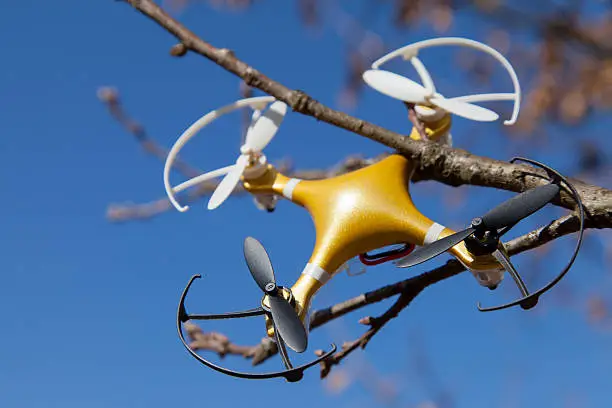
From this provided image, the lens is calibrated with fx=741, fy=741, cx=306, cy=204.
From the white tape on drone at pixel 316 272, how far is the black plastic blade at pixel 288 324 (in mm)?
118

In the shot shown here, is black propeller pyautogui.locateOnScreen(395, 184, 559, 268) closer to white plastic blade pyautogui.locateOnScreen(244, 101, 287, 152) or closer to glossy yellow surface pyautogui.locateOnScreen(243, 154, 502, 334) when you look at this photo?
glossy yellow surface pyautogui.locateOnScreen(243, 154, 502, 334)

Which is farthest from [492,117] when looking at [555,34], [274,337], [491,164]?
[555,34]

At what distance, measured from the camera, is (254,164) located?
1534 millimetres

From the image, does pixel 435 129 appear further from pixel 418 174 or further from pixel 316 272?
pixel 316 272

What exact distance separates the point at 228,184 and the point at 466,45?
1.81 feet

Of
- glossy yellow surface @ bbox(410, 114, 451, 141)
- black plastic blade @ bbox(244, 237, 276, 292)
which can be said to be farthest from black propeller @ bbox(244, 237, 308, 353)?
glossy yellow surface @ bbox(410, 114, 451, 141)

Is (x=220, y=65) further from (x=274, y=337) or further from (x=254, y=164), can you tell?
(x=274, y=337)

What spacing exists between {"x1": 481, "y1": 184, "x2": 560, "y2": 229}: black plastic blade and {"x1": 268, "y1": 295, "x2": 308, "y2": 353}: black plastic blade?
0.33m

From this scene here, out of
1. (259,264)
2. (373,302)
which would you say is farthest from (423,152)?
(259,264)

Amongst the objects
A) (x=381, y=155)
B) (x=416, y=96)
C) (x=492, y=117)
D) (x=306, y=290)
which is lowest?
(x=306, y=290)

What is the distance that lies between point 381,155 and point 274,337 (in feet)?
2.78

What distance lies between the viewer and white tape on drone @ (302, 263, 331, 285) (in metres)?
1.29

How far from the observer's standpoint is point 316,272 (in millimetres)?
1287

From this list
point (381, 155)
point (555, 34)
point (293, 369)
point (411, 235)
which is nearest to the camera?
point (293, 369)
